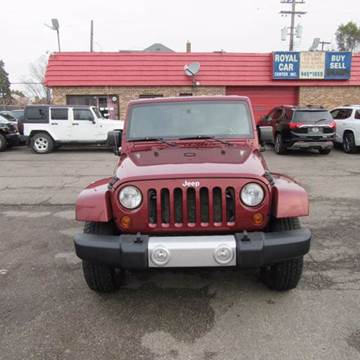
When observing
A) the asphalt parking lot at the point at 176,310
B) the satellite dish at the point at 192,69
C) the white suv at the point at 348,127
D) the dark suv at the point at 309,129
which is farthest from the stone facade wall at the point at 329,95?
the asphalt parking lot at the point at 176,310

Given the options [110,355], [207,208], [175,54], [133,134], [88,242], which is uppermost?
[175,54]

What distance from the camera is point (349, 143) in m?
13.9

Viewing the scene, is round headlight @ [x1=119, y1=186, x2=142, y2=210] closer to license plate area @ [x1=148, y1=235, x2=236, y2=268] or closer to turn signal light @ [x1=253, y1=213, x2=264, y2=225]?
license plate area @ [x1=148, y1=235, x2=236, y2=268]

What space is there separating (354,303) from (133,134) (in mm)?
2804

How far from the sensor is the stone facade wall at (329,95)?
1922 centimetres

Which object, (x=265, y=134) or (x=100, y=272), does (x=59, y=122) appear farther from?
(x=100, y=272)

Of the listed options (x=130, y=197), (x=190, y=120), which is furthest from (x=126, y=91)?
(x=130, y=197)

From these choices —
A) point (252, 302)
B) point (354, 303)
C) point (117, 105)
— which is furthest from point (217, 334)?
point (117, 105)

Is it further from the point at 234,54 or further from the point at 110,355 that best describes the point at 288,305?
the point at 234,54

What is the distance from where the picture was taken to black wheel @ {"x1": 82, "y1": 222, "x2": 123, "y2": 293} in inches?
134

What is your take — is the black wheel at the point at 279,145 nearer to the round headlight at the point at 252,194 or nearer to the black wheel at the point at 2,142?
the black wheel at the point at 2,142

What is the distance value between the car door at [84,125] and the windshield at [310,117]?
715 cm

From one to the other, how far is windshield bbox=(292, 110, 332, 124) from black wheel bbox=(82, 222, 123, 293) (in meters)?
10.8

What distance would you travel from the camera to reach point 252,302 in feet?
11.7
